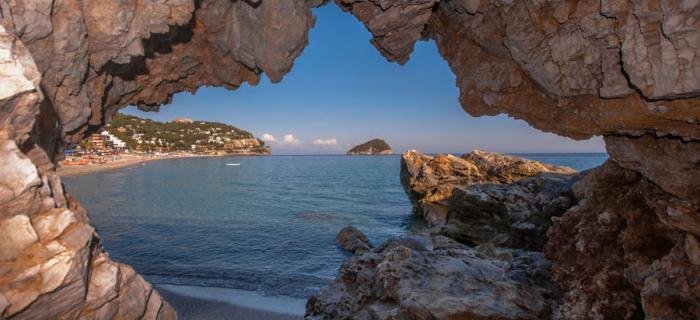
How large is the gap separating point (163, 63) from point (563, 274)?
13.8 meters

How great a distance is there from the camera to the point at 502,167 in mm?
28594

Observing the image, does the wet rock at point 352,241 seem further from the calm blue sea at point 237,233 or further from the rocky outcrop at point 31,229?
the rocky outcrop at point 31,229

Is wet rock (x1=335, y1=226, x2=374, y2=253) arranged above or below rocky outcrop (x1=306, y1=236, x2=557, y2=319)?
below

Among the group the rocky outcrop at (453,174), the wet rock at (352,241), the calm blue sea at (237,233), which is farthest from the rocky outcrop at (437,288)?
the rocky outcrop at (453,174)

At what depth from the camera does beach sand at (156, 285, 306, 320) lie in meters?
11.5

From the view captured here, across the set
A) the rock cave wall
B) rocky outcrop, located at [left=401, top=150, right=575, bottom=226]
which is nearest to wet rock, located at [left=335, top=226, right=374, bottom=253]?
rocky outcrop, located at [left=401, top=150, right=575, bottom=226]

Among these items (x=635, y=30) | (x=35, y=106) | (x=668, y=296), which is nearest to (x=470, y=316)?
(x=668, y=296)

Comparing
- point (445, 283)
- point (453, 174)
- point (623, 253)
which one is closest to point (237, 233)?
point (453, 174)

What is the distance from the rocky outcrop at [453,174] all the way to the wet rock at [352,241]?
27.9 feet

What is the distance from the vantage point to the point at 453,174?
1182 inches

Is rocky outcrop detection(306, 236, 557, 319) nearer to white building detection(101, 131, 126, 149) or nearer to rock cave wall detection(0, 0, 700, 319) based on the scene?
rock cave wall detection(0, 0, 700, 319)

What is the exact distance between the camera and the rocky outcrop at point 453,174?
27.4 metres

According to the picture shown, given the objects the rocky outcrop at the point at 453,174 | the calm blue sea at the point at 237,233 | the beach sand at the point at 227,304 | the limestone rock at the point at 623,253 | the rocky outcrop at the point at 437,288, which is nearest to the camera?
the limestone rock at the point at 623,253

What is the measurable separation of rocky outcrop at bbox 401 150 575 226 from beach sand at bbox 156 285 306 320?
17550mm
